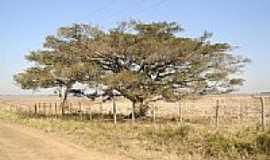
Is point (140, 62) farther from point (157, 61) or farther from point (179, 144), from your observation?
point (179, 144)

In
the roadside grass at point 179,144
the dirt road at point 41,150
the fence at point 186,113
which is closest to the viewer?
the roadside grass at point 179,144

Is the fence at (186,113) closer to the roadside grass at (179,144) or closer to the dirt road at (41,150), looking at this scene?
the roadside grass at (179,144)

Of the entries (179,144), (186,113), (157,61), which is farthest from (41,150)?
(186,113)

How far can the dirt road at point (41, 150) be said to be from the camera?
16.6m

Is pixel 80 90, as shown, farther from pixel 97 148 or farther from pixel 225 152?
pixel 225 152

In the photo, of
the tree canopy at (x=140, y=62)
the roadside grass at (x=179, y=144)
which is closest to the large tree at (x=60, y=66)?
the tree canopy at (x=140, y=62)

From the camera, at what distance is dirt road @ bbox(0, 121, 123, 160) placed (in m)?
16.6

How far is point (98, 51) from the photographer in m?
35.3

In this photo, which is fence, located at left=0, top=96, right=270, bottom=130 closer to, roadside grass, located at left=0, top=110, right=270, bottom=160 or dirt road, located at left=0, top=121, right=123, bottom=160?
roadside grass, located at left=0, top=110, right=270, bottom=160

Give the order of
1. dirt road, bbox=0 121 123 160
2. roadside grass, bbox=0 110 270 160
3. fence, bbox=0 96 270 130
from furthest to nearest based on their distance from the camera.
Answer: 1. fence, bbox=0 96 270 130
2. dirt road, bbox=0 121 123 160
3. roadside grass, bbox=0 110 270 160

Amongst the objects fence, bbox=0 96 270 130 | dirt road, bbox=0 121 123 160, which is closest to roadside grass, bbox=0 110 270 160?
dirt road, bbox=0 121 123 160

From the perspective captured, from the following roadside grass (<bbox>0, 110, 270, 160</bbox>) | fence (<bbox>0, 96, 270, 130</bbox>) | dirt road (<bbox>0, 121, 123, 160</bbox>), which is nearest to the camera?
roadside grass (<bbox>0, 110, 270, 160</bbox>)

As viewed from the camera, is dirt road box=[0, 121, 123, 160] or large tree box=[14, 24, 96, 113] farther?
large tree box=[14, 24, 96, 113]

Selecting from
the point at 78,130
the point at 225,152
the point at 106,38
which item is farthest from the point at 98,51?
the point at 225,152
